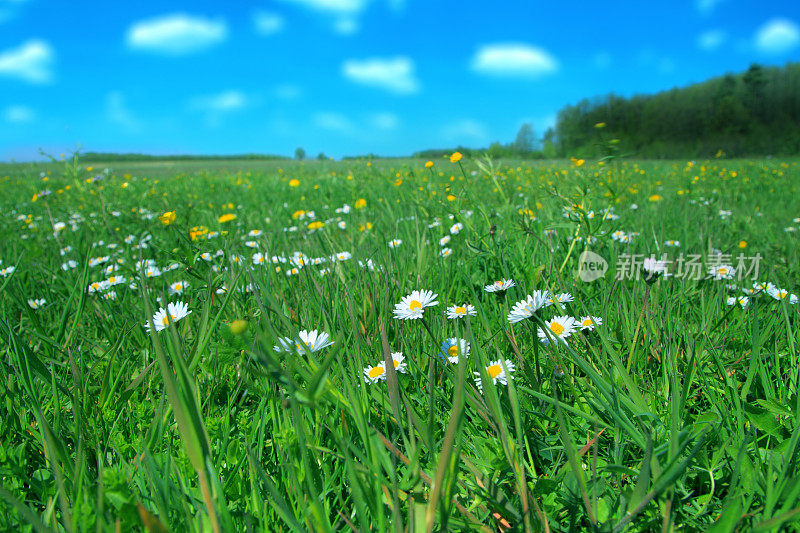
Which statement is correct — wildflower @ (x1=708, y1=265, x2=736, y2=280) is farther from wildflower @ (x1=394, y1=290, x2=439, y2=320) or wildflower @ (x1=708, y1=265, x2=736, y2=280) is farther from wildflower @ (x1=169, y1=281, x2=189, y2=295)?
wildflower @ (x1=169, y1=281, x2=189, y2=295)

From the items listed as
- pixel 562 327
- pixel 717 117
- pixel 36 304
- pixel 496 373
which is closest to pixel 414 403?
pixel 496 373

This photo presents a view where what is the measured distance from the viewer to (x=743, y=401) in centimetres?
101

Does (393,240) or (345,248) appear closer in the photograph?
(393,240)

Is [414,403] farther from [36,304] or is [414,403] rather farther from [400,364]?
[36,304]

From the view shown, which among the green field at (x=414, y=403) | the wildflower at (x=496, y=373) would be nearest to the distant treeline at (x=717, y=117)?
the green field at (x=414, y=403)

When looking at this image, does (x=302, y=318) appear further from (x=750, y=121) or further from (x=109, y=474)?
(x=750, y=121)

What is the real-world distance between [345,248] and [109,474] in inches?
66.8

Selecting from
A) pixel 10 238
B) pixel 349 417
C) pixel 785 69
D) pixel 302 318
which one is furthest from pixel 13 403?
pixel 785 69

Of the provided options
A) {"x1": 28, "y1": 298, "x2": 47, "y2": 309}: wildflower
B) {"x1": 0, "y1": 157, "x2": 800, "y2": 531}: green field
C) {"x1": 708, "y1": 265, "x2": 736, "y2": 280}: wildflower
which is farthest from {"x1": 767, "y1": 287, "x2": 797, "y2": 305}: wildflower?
{"x1": 28, "y1": 298, "x2": 47, "y2": 309}: wildflower

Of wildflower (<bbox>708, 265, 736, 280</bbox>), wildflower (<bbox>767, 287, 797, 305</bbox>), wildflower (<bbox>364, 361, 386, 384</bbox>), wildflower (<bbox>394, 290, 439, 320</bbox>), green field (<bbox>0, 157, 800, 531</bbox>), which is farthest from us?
wildflower (<bbox>708, 265, 736, 280</bbox>)

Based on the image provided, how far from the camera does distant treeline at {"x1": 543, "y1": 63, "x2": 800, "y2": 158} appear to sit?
10.9 m

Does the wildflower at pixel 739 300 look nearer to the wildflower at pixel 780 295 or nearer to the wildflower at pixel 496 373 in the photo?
the wildflower at pixel 780 295

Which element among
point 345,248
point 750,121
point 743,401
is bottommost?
point 743,401

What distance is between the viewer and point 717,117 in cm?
1212
